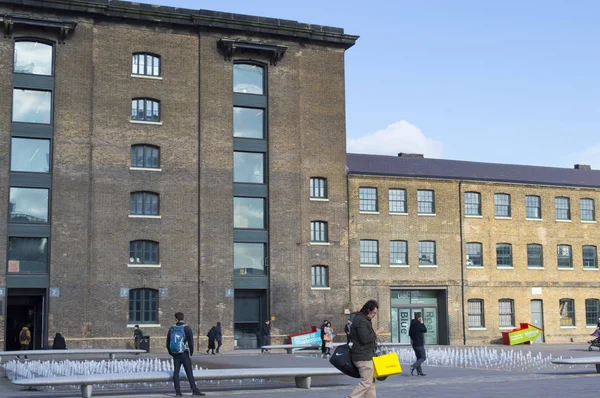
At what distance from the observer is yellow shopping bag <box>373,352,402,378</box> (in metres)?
14.0

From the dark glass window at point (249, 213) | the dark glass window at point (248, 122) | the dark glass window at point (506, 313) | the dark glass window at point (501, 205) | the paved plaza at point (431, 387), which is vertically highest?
the dark glass window at point (248, 122)

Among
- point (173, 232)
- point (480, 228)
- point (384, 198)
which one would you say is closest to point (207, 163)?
point (173, 232)

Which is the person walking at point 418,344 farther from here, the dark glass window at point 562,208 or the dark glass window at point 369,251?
the dark glass window at point 562,208

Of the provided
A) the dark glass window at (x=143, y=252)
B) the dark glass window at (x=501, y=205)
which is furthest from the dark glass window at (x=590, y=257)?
the dark glass window at (x=143, y=252)

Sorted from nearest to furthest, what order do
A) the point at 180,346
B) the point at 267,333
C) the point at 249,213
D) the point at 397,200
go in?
1. the point at 180,346
2. the point at 267,333
3. the point at 249,213
4. the point at 397,200

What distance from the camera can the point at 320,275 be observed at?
150 feet

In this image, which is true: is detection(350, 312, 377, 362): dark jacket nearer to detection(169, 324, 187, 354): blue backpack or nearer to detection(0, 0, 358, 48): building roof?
detection(169, 324, 187, 354): blue backpack

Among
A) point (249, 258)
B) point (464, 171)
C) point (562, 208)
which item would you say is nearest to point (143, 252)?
point (249, 258)

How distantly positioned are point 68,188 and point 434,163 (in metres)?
22.1

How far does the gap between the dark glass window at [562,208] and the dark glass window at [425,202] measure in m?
8.66

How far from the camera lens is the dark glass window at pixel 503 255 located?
50.0 m

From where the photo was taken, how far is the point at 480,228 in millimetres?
49531

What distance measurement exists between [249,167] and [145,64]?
755 cm

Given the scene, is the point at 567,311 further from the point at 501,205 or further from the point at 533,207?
the point at 501,205
